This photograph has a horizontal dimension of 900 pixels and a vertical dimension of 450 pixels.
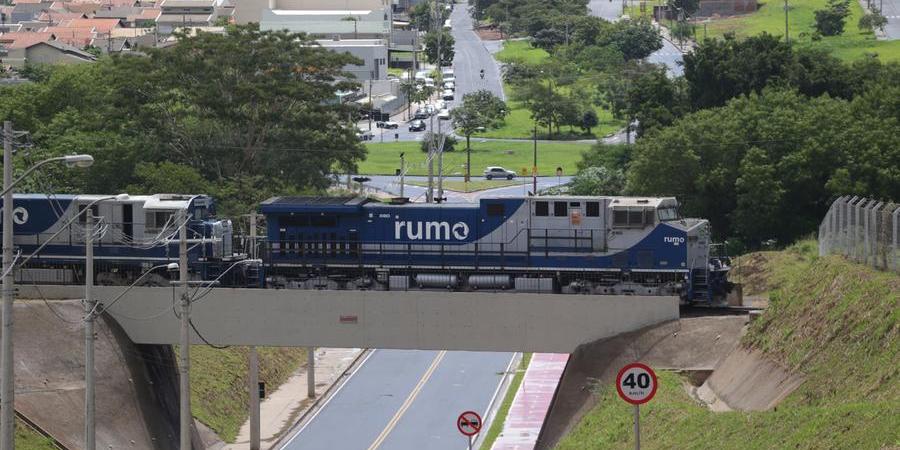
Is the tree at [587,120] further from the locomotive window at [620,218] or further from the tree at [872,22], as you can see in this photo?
the locomotive window at [620,218]

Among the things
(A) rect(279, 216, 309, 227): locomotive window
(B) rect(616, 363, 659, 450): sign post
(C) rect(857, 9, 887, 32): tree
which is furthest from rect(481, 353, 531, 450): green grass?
(C) rect(857, 9, 887, 32): tree

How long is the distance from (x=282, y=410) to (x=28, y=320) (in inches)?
650

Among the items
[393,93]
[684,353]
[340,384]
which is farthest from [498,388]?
[393,93]

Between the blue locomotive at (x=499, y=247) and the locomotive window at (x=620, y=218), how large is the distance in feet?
0.14

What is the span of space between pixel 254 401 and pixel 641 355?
1557 centimetres

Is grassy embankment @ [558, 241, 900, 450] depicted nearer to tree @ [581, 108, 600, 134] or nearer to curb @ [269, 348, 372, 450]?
curb @ [269, 348, 372, 450]

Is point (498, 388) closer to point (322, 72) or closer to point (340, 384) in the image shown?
point (340, 384)

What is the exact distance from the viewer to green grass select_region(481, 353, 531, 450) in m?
59.9

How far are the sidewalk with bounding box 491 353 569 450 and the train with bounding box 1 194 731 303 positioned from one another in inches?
188

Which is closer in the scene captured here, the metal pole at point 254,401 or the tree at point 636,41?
the metal pole at point 254,401

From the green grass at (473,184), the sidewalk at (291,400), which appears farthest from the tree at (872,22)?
the sidewalk at (291,400)

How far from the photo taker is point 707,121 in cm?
8012

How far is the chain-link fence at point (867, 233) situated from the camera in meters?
42.2

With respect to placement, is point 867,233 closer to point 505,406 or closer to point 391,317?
point 391,317
